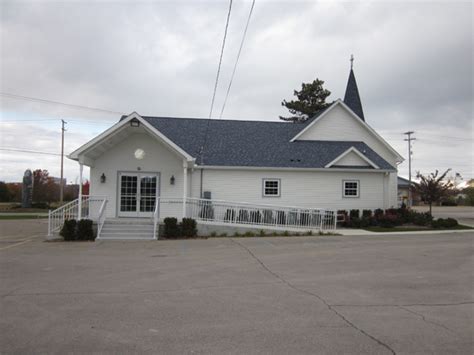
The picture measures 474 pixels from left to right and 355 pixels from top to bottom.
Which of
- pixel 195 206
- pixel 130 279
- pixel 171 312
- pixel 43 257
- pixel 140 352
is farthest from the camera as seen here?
pixel 195 206

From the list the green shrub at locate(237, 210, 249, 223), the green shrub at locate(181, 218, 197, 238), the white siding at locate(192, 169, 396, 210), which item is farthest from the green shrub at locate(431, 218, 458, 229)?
the green shrub at locate(181, 218, 197, 238)

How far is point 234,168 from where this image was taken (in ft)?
72.8

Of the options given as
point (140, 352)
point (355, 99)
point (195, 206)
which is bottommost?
point (140, 352)

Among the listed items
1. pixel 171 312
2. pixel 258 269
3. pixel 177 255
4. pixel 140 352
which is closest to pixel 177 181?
pixel 177 255

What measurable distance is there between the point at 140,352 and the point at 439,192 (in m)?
25.4

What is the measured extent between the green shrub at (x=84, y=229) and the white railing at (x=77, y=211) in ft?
1.87

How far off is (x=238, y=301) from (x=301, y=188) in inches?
645

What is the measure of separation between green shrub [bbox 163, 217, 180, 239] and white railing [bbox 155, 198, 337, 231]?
120 centimetres

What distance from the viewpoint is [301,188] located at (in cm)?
2302

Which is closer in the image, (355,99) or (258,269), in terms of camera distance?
(258,269)

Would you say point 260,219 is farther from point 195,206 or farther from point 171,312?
point 171,312

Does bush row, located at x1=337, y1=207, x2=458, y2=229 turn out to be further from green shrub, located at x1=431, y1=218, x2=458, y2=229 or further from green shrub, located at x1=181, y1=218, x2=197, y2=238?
green shrub, located at x1=181, y1=218, x2=197, y2=238

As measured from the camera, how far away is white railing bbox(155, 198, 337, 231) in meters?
18.8

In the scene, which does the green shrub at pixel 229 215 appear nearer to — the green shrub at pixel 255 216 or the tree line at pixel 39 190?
the green shrub at pixel 255 216
